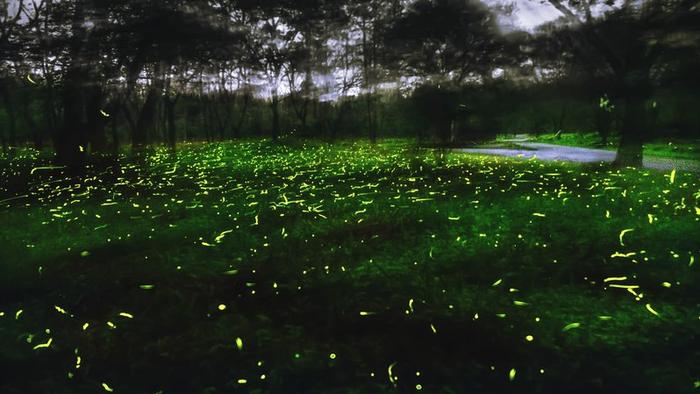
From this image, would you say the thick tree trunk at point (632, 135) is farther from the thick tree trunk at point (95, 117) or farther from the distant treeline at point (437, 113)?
the thick tree trunk at point (95, 117)

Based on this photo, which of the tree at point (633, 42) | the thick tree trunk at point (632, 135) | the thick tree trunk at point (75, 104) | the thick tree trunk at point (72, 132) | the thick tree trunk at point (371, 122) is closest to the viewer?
the tree at point (633, 42)

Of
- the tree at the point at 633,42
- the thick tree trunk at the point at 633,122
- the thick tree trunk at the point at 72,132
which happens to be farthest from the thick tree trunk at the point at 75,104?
the thick tree trunk at the point at 633,122

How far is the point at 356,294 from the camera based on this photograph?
19.3 feet

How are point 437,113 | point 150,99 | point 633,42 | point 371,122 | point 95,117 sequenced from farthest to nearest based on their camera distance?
point 371,122 → point 150,99 → point 95,117 → point 437,113 → point 633,42

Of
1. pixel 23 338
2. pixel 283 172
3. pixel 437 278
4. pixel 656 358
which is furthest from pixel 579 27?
pixel 23 338

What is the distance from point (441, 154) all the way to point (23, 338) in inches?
849

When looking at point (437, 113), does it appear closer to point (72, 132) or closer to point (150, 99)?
point (72, 132)

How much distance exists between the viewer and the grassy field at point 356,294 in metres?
4.11

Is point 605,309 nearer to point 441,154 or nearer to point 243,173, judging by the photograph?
point 243,173

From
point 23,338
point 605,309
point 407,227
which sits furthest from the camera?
point 407,227

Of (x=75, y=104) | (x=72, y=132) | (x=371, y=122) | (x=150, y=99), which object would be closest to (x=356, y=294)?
(x=75, y=104)

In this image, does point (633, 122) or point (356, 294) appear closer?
point (356, 294)

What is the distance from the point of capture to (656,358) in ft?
14.0

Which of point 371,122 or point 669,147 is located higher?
point 371,122
